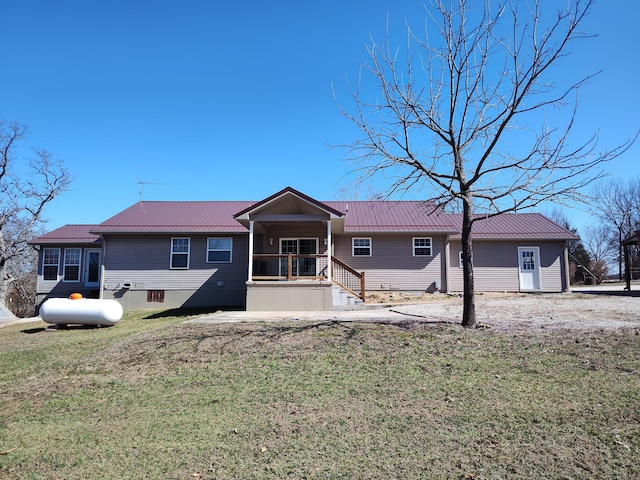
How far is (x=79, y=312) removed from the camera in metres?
12.1

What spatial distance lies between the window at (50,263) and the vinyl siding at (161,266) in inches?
132

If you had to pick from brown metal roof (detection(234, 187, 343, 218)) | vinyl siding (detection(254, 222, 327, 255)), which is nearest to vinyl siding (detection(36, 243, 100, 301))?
vinyl siding (detection(254, 222, 327, 255))

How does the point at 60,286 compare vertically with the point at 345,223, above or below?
below

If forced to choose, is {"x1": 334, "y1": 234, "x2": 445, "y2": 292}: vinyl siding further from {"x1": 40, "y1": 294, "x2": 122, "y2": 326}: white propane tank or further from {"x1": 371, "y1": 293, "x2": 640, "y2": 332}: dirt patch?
{"x1": 40, "y1": 294, "x2": 122, "y2": 326}: white propane tank

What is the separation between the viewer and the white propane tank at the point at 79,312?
12.1m

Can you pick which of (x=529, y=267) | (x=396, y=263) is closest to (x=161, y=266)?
(x=396, y=263)

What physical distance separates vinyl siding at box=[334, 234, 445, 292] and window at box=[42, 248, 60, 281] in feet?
42.3

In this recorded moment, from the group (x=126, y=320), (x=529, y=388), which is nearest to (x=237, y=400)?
(x=529, y=388)

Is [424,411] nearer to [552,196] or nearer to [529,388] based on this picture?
[529,388]

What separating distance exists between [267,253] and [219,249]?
2.07 meters

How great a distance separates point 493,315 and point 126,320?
455 inches

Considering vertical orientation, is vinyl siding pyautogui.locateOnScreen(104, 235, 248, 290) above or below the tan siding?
below

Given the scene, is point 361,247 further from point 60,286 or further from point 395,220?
point 60,286

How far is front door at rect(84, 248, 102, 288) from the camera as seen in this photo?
19.0m
